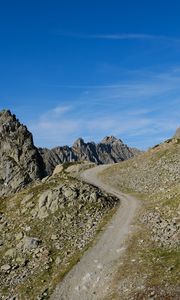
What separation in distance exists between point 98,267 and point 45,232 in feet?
41.7

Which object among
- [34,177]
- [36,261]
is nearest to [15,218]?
[36,261]

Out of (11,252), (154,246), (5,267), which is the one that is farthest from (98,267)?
(11,252)

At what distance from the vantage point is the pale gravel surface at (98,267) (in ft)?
110

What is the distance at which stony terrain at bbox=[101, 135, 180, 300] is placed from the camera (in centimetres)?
3042

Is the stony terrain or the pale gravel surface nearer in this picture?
the stony terrain

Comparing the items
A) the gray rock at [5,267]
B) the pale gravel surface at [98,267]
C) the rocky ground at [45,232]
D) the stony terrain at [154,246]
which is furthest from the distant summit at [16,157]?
the gray rock at [5,267]

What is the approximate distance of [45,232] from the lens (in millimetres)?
48125

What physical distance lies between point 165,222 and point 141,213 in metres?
6.94

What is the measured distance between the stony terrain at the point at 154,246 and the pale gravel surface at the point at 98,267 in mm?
1038

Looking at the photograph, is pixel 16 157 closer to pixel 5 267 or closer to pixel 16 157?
pixel 16 157

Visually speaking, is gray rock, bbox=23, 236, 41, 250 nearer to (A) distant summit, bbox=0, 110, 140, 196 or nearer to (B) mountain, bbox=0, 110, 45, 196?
(A) distant summit, bbox=0, 110, 140, 196

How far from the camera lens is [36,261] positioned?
41.9 m

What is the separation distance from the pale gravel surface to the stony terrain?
1038 millimetres

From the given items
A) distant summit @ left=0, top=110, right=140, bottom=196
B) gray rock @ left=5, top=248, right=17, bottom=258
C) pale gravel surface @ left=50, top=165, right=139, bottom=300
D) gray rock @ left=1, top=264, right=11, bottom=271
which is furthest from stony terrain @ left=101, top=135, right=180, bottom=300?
distant summit @ left=0, top=110, right=140, bottom=196
